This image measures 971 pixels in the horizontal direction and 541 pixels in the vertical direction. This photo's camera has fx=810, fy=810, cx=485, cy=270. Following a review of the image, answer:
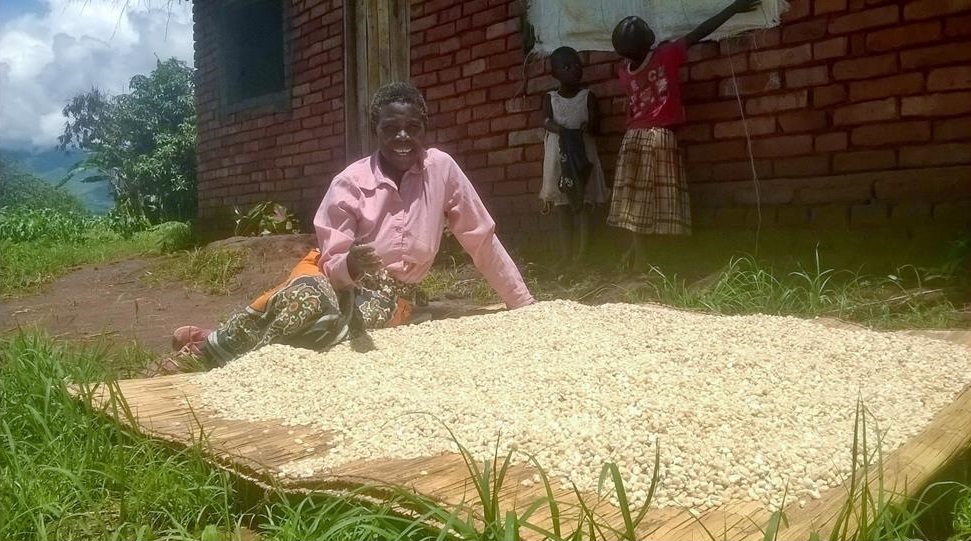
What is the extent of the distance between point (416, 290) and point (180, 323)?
179 cm

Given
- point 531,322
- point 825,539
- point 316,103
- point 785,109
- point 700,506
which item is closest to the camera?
point 825,539

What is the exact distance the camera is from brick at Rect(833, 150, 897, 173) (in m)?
3.42

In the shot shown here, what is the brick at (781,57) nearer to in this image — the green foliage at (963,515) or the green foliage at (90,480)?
the green foliage at (963,515)

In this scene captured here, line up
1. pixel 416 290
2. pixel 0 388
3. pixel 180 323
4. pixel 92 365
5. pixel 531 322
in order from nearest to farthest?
pixel 0 388 → pixel 92 365 → pixel 531 322 → pixel 416 290 → pixel 180 323

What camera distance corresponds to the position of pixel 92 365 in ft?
8.60

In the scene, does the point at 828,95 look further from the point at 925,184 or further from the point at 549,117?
the point at 549,117

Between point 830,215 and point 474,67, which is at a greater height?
point 474,67

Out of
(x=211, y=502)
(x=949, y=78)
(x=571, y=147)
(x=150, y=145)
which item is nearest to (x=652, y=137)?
(x=571, y=147)

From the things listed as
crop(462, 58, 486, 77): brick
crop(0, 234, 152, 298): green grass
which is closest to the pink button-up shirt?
crop(462, 58, 486, 77): brick

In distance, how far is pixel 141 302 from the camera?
522cm

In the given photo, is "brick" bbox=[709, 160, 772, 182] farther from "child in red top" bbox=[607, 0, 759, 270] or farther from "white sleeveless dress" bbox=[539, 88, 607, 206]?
"white sleeveless dress" bbox=[539, 88, 607, 206]

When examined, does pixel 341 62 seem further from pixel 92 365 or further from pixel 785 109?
pixel 92 365

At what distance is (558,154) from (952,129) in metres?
1.89

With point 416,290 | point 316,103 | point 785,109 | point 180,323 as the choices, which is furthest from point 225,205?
point 785,109
